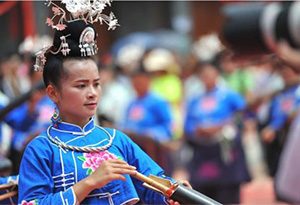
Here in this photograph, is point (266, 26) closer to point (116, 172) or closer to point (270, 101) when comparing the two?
point (116, 172)

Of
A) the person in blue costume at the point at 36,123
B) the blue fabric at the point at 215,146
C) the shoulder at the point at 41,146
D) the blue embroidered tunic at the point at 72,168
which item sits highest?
the shoulder at the point at 41,146

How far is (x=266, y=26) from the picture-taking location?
2748mm

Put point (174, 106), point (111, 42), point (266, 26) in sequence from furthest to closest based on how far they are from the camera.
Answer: point (111, 42) → point (174, 106) → point (266, 26)

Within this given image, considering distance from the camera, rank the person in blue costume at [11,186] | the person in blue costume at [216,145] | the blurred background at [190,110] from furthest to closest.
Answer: the person in blue costume at [216,145], the blurred background at [190,110], the person in blue costume at [11,186]

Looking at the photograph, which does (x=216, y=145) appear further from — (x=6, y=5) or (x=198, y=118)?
(x=6, y=5)

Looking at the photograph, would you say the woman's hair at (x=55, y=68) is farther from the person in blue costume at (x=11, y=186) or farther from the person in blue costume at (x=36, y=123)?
the person in blue costume at (x=36, y=123)

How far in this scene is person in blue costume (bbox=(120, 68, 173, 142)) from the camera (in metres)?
7.88

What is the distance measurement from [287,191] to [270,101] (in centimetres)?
550

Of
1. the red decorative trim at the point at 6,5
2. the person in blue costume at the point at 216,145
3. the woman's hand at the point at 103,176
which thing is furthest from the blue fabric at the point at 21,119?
the woman's hand at the point at 103,176

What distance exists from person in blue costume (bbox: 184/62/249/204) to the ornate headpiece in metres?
4.16

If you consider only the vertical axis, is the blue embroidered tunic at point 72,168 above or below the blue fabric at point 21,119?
above

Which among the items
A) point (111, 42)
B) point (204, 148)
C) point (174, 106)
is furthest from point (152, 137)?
point (111, 42)

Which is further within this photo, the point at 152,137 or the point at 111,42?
the point at 111,42

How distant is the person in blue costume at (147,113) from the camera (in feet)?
25.9
